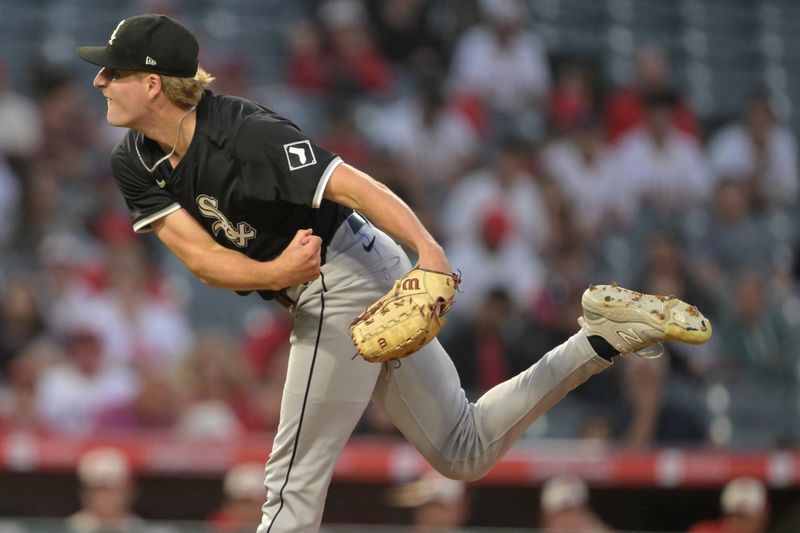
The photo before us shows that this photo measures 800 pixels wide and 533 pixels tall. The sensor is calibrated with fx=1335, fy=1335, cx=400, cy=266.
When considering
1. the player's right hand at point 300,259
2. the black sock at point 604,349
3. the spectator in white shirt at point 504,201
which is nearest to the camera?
the player's right hand at point 300,259

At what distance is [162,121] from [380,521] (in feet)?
8.78

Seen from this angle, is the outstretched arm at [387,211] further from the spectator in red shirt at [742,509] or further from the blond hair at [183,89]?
the spectator in red shirt at [742,509]

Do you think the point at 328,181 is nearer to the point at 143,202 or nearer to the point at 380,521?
the point at 143,202

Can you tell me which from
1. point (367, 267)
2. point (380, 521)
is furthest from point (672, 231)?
point (367, 267)

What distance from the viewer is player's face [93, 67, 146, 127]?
3521 millimetres

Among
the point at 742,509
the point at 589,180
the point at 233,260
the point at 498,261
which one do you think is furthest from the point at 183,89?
the point at 589,180

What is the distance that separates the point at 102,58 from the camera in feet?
11.6

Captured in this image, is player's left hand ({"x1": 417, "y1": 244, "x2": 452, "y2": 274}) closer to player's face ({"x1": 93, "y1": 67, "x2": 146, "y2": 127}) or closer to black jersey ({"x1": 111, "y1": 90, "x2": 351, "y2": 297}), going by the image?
black jersey ({"x1": 111, "y1": 90, "x2": 351, "y2": 297})

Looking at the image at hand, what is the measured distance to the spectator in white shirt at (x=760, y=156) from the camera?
9070mm

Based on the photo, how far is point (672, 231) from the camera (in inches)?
334

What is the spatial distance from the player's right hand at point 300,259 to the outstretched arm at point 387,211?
0.14 metres

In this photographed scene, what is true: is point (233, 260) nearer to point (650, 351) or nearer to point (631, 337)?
point (631, 337)

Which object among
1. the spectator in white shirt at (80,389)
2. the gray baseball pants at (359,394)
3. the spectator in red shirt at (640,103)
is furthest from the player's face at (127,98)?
the spectator in red shirt at (640,103)

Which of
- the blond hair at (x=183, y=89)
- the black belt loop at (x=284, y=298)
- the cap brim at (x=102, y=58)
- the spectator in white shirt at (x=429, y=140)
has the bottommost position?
the spectator in white shirt at (x=429, y=140)
